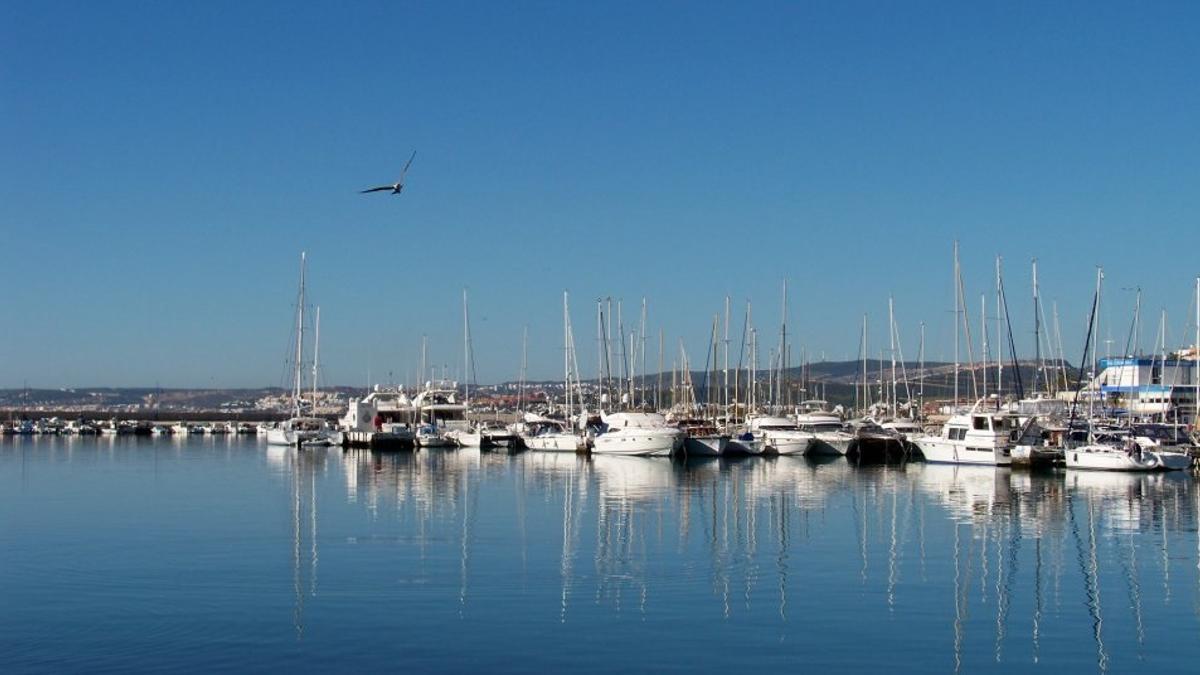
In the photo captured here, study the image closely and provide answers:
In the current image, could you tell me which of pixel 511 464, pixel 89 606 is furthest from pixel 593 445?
pixel 89 606

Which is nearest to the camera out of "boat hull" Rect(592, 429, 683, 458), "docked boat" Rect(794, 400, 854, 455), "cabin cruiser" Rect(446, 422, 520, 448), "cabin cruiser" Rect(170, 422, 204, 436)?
"boat hull" Rect(592, 429, 683, 458)

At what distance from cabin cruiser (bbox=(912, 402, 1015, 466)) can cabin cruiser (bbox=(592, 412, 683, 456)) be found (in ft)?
44.4

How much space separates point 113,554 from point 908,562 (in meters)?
16.6

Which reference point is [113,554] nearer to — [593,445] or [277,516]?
[277,516]

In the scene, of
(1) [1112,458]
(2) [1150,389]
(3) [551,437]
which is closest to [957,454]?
(1) [1112,458]

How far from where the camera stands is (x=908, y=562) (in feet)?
91.5

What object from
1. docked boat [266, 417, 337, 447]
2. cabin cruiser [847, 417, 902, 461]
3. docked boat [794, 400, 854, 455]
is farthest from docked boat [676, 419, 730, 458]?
docked boat [266, 417, 337, 447]

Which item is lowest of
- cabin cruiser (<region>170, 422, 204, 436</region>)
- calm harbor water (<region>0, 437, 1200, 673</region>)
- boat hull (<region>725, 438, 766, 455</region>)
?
cabin cruiser (<region>170, 422, 204, 436</region>)

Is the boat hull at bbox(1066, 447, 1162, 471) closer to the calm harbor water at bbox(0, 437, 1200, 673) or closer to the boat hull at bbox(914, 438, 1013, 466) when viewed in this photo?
the boat hull at bbox(914, 438, 1013, 466)

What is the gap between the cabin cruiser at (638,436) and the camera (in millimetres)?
72938

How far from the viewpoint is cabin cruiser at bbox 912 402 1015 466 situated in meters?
60.9

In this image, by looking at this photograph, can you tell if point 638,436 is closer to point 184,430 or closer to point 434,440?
point 434,440

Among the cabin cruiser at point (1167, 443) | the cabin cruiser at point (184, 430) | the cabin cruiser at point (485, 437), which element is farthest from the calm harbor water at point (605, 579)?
the cabin cruiser at point (184, 430)

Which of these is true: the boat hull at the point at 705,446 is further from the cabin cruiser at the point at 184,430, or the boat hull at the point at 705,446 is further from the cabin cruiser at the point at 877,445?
the cabin cruiser at the point at 184,430
